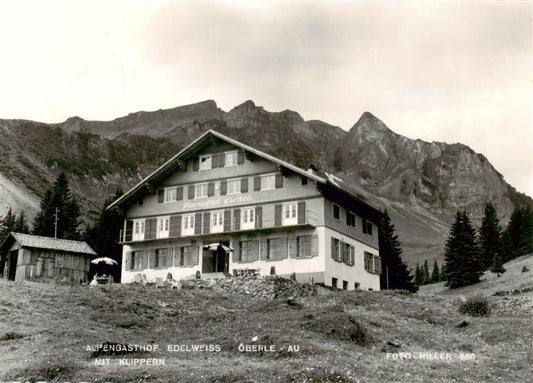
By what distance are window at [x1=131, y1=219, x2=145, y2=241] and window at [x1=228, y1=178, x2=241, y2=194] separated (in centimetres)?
813

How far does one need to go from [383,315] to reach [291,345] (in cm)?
1013

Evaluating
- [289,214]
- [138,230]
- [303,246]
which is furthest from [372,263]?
[138,230]

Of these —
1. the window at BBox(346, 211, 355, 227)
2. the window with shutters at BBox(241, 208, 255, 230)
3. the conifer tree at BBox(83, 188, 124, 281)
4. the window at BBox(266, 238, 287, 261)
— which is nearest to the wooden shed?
the conifer tree at BBox(83, 188, 124, 281)

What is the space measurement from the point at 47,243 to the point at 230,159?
1485cm

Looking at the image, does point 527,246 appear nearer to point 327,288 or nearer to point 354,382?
point 327,288

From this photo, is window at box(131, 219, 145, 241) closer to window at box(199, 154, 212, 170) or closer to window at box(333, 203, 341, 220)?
window at box(199, 154, 212, 170)

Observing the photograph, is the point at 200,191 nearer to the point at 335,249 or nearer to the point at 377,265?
the point at 335,249

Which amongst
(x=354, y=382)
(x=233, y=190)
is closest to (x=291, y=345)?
(x=354, y=382)

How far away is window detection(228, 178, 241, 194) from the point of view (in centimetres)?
5169

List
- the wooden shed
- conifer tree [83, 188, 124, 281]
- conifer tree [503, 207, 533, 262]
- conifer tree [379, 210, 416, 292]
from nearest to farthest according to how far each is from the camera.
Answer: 1. the wooden shed
2. conifer tree [83, 188, 124, 281]
3. conifer tree [379, 210, 416, 292]
4. conifer tree [503, 207, 533, 262]

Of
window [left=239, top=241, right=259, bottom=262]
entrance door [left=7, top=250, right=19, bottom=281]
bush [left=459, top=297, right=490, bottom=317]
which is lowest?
bush [left=459, top=297, right=490, bottom=317]

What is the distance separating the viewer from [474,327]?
102 feet

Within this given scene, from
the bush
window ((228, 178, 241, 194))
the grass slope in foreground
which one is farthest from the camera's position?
window ((228, 178, 241, 194))

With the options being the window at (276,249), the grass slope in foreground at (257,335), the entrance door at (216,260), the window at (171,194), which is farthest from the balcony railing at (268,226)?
the grass slope in foreground at (257,335)
